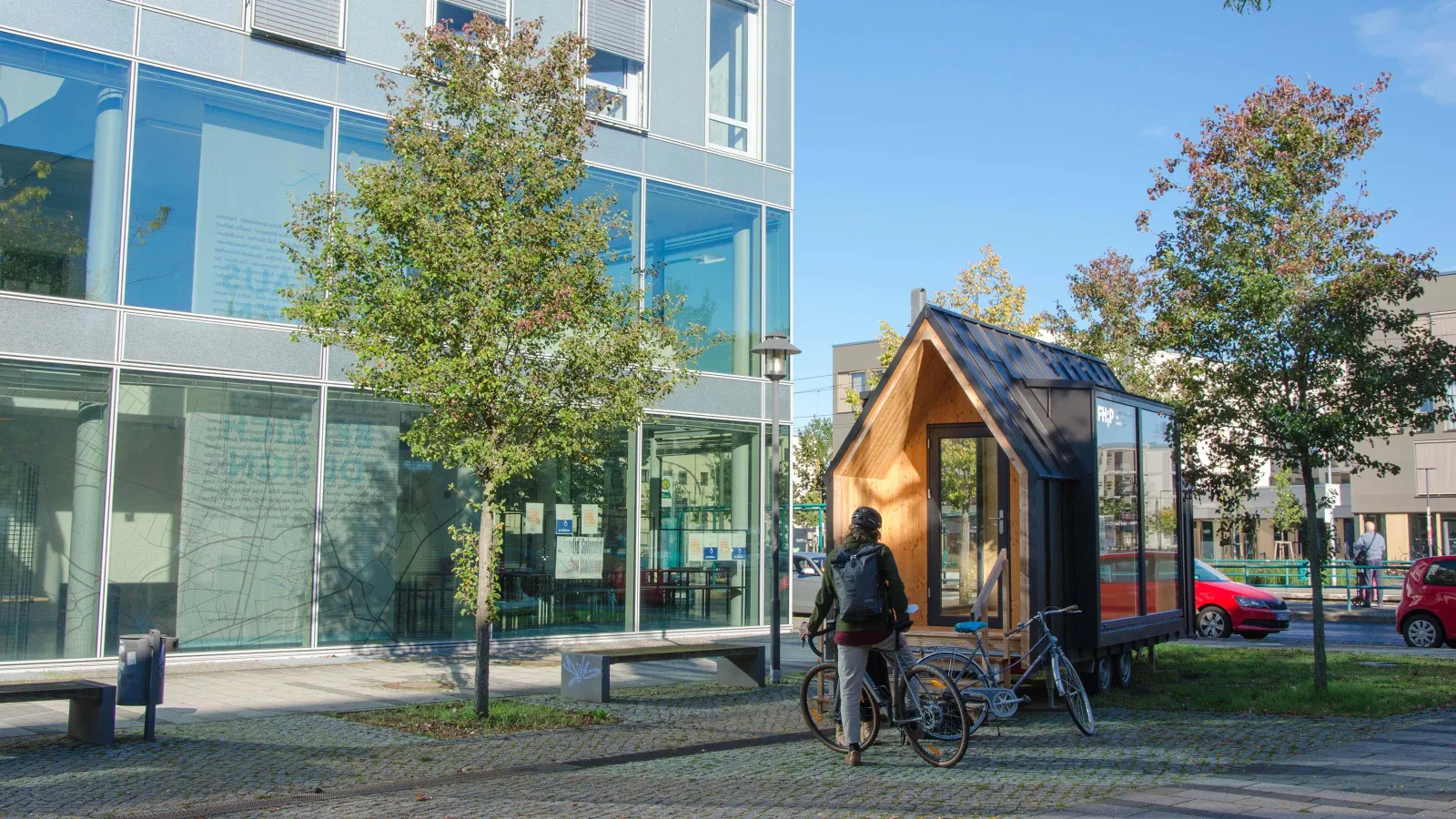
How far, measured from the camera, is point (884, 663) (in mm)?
8938

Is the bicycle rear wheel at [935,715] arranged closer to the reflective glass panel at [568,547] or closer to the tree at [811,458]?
the reflective glass panel at [568,547]

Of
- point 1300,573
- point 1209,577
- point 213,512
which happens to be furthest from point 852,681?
point 1300,573

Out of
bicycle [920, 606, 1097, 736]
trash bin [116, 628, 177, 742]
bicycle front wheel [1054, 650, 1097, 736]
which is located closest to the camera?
bicycle [920, 606, 1097, 736]

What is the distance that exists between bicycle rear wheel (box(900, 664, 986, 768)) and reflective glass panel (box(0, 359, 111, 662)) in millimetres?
9501

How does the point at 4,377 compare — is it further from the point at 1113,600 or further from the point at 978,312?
the point at 978,312

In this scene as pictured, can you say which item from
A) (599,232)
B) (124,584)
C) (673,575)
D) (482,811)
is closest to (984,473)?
(599,232)

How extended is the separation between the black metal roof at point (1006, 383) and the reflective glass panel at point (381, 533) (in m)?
6.15

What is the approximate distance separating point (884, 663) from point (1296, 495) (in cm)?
4433

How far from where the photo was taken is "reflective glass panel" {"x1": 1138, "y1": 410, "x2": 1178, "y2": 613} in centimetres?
1343

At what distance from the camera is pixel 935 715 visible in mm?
8820

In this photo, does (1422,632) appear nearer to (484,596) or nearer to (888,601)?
(888,601)

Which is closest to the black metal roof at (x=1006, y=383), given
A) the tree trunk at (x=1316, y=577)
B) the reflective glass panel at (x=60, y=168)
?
the tree trunk at (x=1316, y=577)

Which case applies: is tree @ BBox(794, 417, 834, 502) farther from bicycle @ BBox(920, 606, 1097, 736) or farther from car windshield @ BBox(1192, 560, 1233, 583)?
bicycle @ BBox(920, 606, 1097, 736)

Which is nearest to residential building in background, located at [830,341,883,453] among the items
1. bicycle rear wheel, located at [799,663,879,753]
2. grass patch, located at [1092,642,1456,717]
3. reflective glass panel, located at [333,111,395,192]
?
grass patch, located at [1092,642,1456,717]
